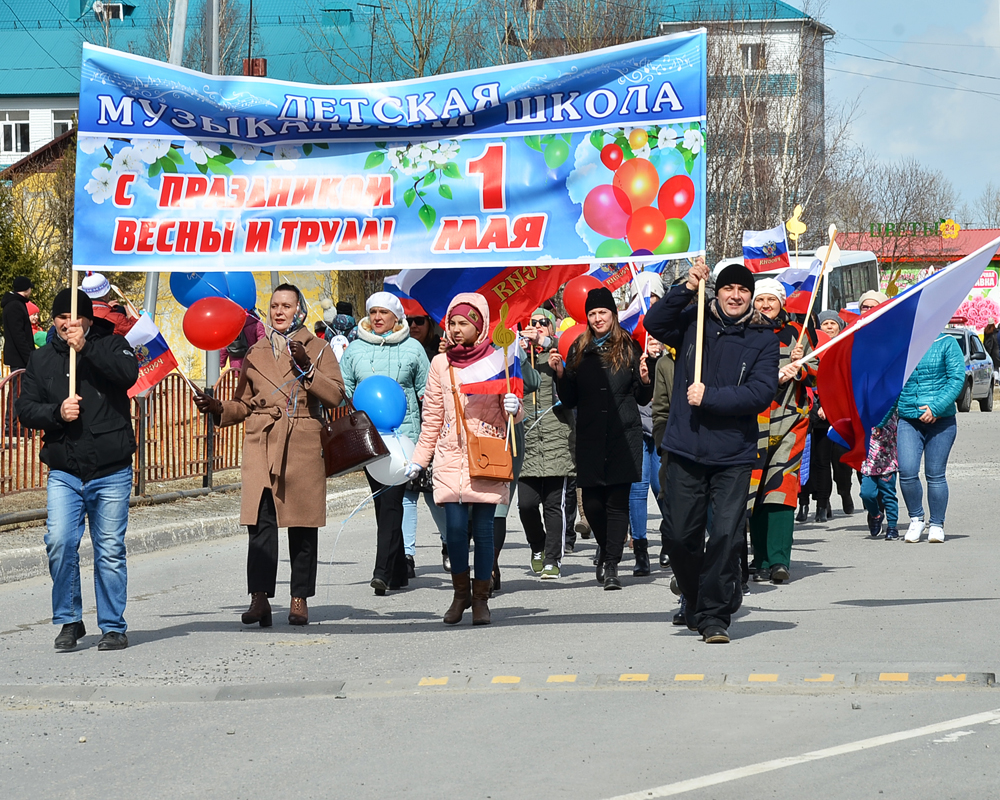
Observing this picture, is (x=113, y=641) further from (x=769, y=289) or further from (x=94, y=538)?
(x=769, y=289)

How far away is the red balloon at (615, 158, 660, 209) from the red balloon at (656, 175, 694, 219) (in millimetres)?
49

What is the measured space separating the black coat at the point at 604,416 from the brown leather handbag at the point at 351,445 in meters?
1.96

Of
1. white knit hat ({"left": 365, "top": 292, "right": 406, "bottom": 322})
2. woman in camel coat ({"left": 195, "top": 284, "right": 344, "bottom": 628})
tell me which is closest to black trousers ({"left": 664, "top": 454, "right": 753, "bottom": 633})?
woman in camel coat ({"left": 195, "top": 284, "right": 344, "bottom": 628})

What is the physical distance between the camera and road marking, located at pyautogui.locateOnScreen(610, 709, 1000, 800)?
4.75 m

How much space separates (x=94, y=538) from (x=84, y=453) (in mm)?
488

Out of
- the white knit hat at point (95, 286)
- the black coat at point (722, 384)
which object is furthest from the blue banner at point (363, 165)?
the black coat at point (722, 384)

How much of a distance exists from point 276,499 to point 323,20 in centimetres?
4275

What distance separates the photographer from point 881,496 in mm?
12055

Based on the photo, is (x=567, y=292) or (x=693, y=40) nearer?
(x=693, y=40)

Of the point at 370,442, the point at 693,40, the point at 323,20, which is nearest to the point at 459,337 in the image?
the point at 370,442

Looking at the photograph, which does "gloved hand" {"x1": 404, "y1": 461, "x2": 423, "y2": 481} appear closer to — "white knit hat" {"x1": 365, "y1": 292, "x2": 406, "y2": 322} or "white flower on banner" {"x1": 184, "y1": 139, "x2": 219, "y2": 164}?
"white knit hat" {"x1": 365, "y1": 292, "x2": 406, "y2": 322}

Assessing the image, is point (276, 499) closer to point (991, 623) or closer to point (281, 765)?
point (281, 765)

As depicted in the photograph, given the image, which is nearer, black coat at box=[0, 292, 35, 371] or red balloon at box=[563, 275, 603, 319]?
red balloon at box=[563, 275, 603, 319]

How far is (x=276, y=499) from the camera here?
801cm
